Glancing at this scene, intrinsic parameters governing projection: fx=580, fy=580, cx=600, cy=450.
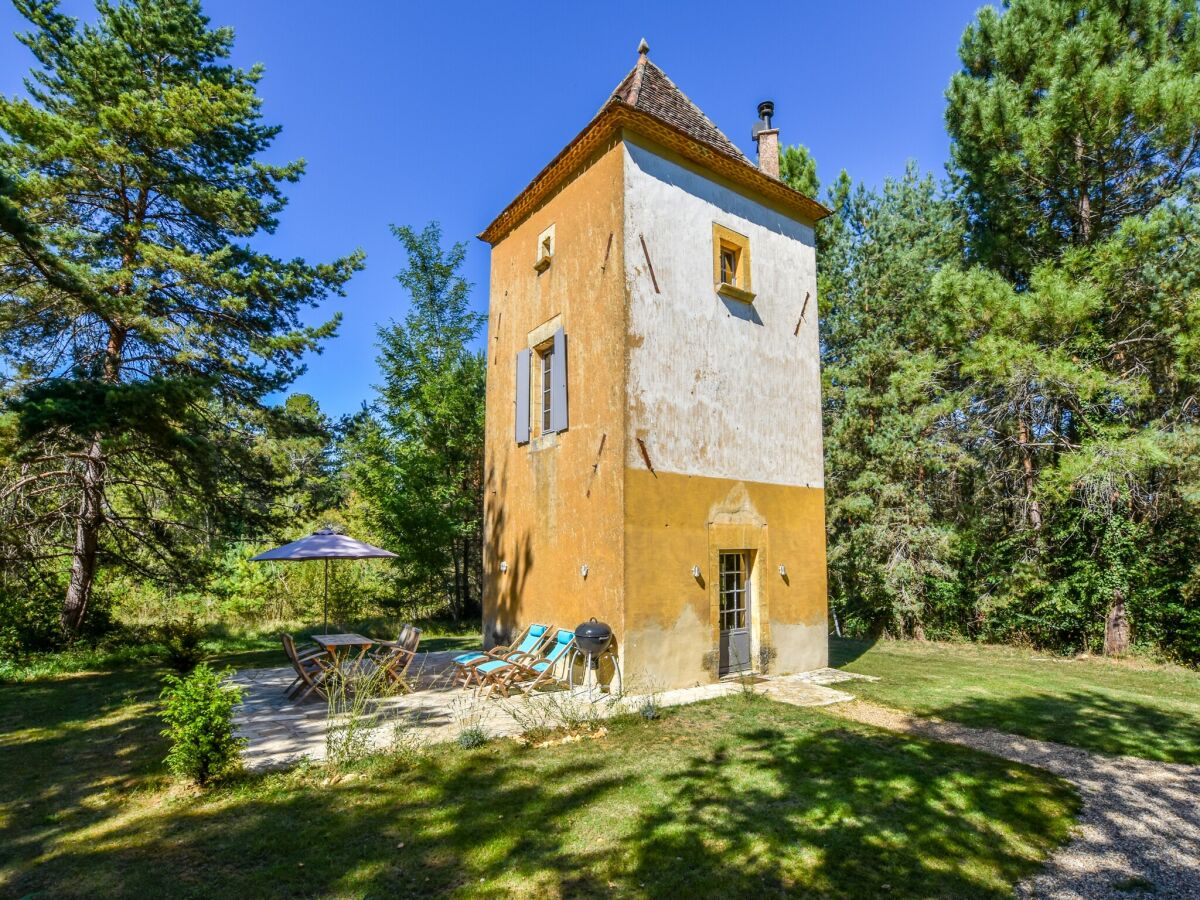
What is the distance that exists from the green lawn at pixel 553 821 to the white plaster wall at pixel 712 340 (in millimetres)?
4280

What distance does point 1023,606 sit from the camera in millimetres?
13695

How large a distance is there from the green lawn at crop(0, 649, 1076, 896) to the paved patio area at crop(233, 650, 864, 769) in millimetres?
621

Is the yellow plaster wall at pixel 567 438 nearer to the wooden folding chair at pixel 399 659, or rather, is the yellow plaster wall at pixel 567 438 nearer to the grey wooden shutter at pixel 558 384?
the grey wooden shutter at pixel 558 384

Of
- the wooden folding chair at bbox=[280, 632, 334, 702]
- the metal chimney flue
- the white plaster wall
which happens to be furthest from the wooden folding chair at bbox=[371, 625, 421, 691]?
the metal chimney flue

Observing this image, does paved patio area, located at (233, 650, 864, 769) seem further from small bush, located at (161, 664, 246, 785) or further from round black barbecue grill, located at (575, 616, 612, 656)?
round black barbecue grill, located at (575, 616, 612, 656)

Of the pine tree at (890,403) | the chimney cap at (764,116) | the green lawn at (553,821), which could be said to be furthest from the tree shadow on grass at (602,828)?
the chimney cap at (764,116)

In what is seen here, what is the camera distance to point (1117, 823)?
175 inches

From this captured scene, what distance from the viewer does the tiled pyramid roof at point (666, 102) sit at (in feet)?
33.1

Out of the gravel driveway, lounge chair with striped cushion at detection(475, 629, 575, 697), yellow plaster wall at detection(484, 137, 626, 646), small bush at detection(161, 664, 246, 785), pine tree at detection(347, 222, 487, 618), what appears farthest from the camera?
pine tree at detection(347, 222, 487, 618)

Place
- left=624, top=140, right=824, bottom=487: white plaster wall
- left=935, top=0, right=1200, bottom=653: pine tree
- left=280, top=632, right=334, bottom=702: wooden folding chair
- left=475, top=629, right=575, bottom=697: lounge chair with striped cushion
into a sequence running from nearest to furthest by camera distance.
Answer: left=280, top=632, right=334, bottom=702: wooden folding chair, left=475, top=629, right=575, bottom=697: lounge chair with striped cushion, left=624, top=140, right=824, bottom=487: white plaster wall, left=935, top=0, right=1200, bottom=653: pine tree

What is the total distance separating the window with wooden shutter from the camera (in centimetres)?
971

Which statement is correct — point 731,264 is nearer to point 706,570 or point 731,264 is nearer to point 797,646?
point 706,570

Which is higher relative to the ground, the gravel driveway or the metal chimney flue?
the metal chimney flue

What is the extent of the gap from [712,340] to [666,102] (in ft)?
15.6
